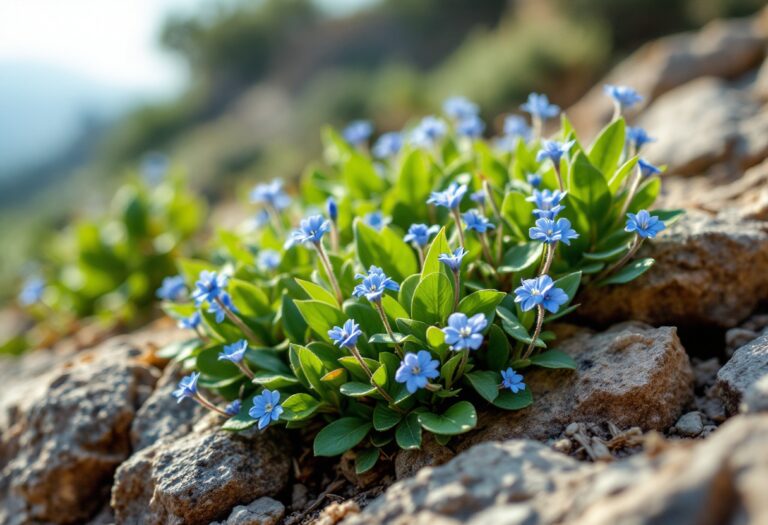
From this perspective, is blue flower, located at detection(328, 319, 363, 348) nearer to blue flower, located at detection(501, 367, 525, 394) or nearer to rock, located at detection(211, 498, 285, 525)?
blue flower, located at detection(501, 367, 525, 394)

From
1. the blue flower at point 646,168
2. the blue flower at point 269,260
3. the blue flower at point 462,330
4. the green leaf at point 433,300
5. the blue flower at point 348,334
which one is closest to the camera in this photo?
the blue flower at point 462,330

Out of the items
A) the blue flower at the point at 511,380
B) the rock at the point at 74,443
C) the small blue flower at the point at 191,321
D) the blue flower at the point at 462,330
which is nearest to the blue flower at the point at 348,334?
the blue flower at the point at 462,330

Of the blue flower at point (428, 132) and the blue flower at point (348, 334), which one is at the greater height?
the blue flower at point (428, 132)

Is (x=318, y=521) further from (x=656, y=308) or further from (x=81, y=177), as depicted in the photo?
(x=81, y=177)

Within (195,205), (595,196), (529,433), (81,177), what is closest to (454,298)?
(529,433)

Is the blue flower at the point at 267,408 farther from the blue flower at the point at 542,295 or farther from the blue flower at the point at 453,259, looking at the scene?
the blue flower at the point at 542,295
